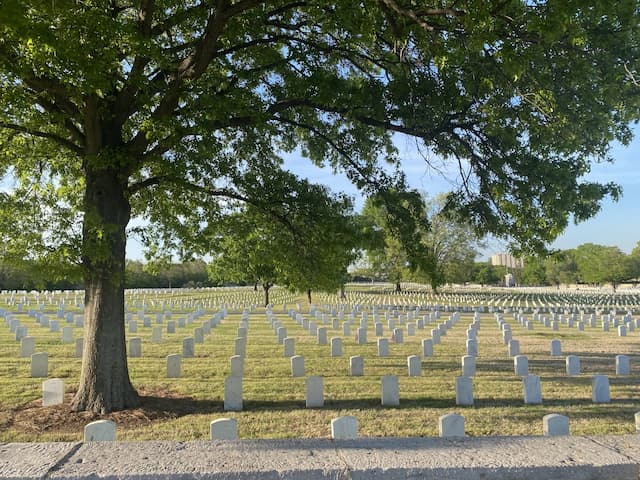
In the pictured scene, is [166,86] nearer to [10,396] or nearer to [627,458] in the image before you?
[10,396]

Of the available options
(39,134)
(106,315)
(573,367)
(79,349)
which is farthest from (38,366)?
(573,367)

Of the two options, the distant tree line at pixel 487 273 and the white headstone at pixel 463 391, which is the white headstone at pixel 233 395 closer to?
the white headstone at pixel 463 391

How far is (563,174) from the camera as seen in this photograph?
6.43 m

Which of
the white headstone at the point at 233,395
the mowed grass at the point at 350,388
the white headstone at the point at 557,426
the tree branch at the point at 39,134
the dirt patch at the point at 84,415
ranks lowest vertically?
the mowed grass at the point at 350,388

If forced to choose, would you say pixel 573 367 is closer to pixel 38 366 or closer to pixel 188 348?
pixel 188 348

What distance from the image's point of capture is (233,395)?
7168 mm

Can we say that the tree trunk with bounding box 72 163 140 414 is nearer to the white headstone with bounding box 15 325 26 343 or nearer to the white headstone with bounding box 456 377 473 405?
the white headstone with bounding box 456 377 473 405

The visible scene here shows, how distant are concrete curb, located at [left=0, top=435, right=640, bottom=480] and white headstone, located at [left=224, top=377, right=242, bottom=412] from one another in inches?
132

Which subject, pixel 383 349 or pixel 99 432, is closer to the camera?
pixel 99 432

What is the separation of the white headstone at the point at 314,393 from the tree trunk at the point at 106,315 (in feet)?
8.14

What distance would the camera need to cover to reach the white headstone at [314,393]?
23.9 ft

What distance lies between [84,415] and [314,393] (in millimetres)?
3160

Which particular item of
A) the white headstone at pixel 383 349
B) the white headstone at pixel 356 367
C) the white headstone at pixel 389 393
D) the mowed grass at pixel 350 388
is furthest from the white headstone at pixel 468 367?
the white headstone at pixel 383 349

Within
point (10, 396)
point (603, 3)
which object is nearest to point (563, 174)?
point (603, 3)
